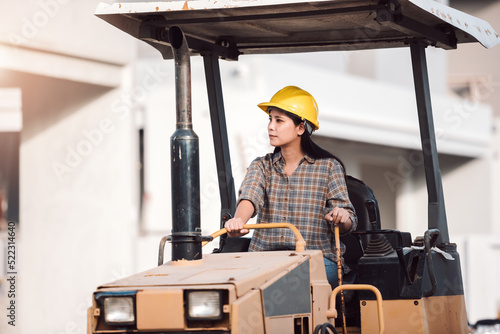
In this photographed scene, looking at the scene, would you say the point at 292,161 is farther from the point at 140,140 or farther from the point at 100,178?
the point at 140,140

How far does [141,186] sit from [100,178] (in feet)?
19.9

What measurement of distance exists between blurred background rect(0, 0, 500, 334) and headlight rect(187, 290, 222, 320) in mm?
6441

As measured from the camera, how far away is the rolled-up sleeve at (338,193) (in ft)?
19.9

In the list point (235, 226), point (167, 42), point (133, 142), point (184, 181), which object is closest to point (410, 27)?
point (167, 42)

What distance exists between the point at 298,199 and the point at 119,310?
1.76 meters

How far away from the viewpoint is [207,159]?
51.0ft

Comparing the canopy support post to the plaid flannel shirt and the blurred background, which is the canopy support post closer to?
the plaid flannel shirt

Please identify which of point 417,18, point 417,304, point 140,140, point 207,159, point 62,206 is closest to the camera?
point 417,304

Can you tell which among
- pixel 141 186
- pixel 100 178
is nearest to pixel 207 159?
pixel 100 178

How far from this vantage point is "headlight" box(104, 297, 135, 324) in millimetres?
4730

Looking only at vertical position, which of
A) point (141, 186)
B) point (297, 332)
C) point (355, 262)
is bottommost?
point (297, 332)

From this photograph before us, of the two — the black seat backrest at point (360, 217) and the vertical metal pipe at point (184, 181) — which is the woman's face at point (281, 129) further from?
the vertical metal pipe at point (184, 181)

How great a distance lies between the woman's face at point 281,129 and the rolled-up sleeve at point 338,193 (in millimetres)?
321

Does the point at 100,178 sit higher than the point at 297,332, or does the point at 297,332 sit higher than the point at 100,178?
the point at 100,178
